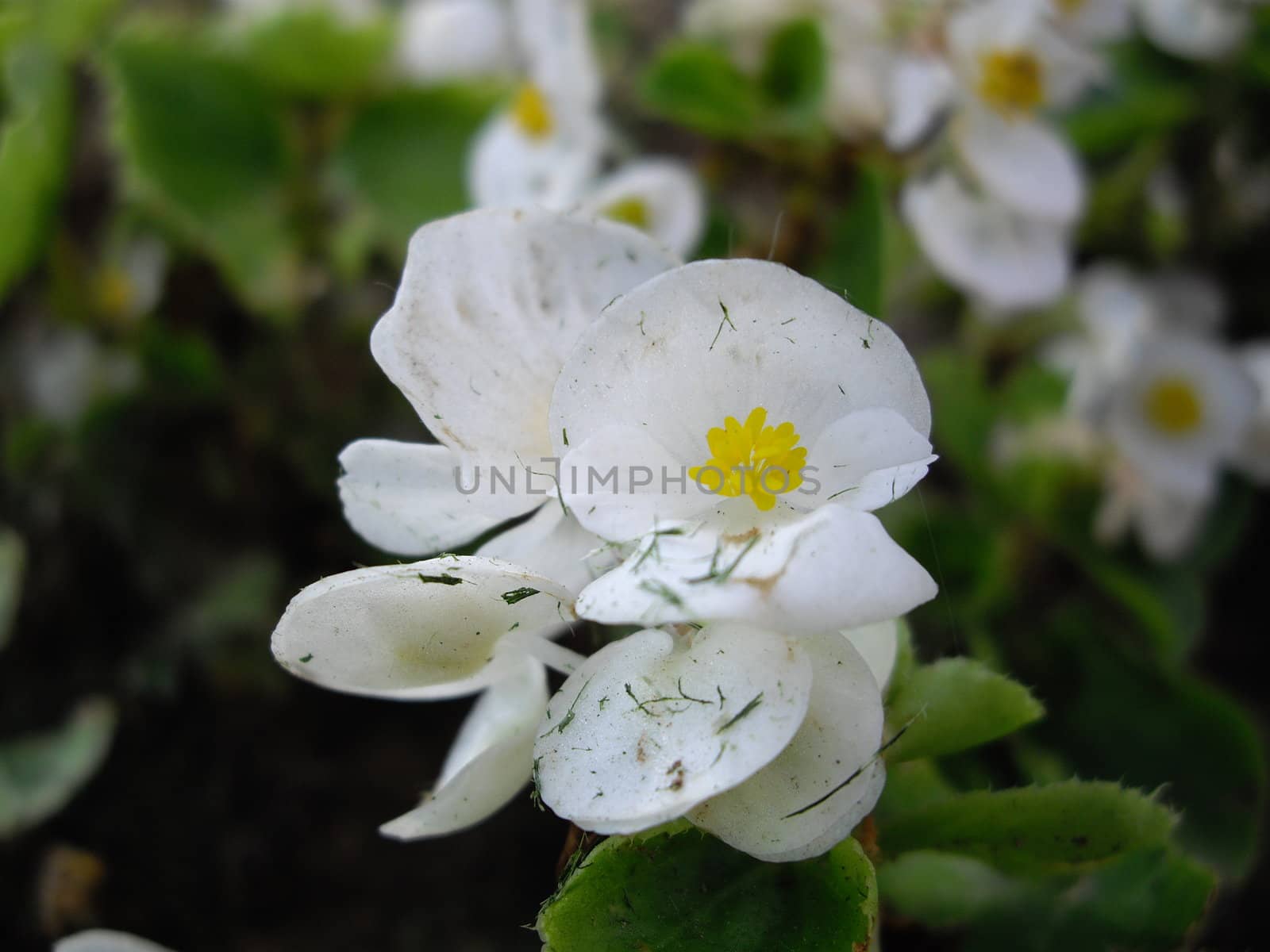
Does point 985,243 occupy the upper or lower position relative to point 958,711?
upper

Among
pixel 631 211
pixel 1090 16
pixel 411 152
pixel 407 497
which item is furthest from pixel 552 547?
pixel 411 152

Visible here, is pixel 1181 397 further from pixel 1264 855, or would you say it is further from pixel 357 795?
pixel 357 795

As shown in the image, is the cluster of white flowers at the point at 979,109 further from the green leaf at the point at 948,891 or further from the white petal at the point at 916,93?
the green leaf at the point at 948,891

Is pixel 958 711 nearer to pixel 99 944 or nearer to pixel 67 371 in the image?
pixel 99 944

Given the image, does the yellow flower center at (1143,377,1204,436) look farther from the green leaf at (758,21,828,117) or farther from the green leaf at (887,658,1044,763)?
the green leaf at (887,658,1044,763)

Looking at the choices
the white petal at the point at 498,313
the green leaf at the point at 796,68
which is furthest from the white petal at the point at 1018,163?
the white petal at the point at 498,313


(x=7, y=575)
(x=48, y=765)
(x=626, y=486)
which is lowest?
(x=48, y=765)
